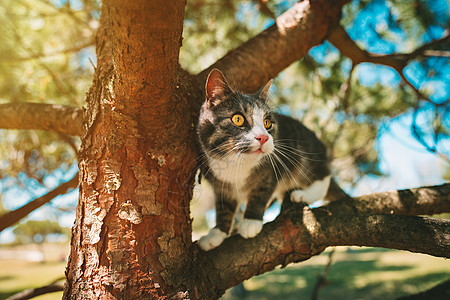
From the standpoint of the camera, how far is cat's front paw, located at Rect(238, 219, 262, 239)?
1314 mm

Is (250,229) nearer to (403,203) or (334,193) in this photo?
(403,203)

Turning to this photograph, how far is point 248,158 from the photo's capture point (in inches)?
56.6

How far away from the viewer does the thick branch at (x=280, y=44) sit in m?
1.68

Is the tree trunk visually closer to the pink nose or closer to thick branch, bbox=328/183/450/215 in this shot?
the pink nose

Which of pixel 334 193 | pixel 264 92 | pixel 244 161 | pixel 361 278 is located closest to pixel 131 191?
pixel 244 161

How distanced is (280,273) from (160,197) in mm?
2148

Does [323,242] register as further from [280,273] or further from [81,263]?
[280,273]

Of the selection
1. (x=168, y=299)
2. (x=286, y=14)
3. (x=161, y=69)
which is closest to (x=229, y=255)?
(x=168, y=299)

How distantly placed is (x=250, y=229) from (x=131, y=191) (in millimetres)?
575

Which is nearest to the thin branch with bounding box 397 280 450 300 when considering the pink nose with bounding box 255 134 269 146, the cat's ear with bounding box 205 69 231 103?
the pink nose with bounding box 255 134 269 146

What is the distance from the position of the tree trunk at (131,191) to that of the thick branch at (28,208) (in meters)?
0.59

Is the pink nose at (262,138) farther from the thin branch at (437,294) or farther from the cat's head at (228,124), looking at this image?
the thin branch at (437,294)

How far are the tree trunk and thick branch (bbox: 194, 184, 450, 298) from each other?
0.20 metres

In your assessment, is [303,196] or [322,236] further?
[303,196]
